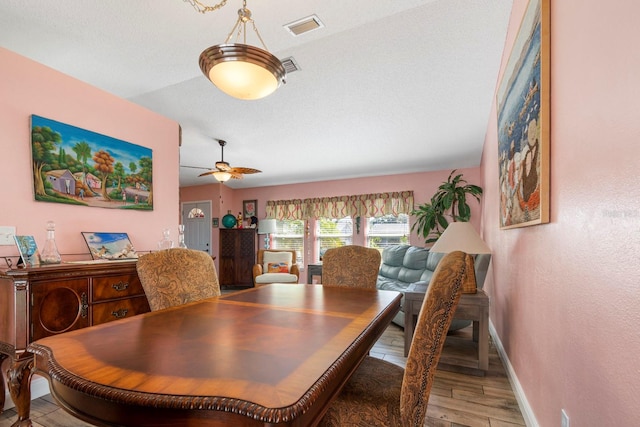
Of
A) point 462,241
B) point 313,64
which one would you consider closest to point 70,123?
point 313,64

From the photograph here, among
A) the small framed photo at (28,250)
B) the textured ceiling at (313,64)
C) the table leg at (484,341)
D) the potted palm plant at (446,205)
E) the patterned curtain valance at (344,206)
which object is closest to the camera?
the small framed photo at (28,250)

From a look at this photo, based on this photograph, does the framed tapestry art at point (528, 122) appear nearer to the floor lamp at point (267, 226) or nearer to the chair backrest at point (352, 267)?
the chair backrest at point (352, 267)

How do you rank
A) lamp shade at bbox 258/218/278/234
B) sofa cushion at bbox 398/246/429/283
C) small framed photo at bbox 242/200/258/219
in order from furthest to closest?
small framed photo at bbox 242/200/258/219, lamp shade at bbox 258/218/278/234, sofa cushion at bbox 398/246/429/283

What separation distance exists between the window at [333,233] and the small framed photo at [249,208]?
164cm

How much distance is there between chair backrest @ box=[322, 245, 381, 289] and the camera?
2.44 meters

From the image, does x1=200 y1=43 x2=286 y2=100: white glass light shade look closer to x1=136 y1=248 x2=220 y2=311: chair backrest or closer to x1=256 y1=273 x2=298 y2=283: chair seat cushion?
x1=136 y1=248 x2=220 y2=311: chair backrest

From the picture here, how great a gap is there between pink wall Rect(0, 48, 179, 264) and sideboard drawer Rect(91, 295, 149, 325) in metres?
0.60

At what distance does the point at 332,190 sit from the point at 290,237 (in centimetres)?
151

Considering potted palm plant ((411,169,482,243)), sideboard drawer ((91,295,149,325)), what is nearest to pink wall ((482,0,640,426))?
sideboard drawer ((91,295,149,325))

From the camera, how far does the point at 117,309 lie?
2.21 m

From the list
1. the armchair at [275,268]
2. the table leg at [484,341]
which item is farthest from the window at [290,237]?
the table leg at [484,341]

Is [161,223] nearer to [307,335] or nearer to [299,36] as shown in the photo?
[299,36]

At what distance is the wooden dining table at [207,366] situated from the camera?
2.11ft

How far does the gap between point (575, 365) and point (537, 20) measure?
1.52 m
